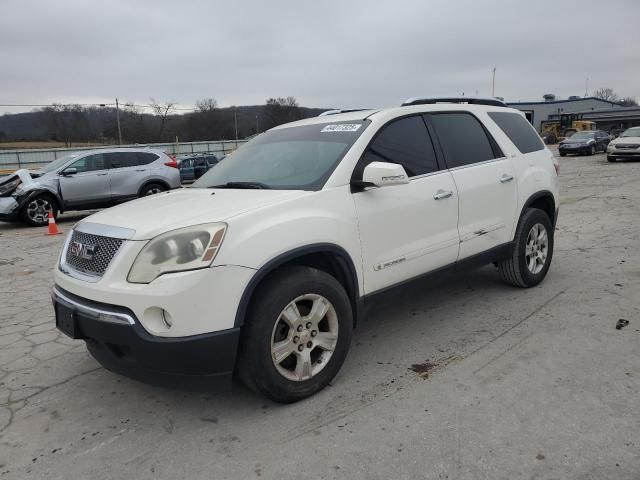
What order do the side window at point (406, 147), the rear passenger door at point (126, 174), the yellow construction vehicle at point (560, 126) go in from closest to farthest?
the side window at point (406, 147), the rear passenger door at point (126, 174), the yellow construction vehicle at point (560, 126)

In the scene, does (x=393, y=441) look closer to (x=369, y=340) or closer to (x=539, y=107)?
(x=369, y=340)

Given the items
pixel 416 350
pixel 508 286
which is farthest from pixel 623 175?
pixel 416 350

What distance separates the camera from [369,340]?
4.04 meters

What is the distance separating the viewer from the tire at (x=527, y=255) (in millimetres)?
4819

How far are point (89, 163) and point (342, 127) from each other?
10523 mm

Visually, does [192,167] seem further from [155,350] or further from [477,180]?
[155,350]

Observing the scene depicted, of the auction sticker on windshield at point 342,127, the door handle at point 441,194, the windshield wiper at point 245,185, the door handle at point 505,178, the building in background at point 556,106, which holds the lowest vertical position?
the door handle at point 441,194

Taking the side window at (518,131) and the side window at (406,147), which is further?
the side window at (518,131)

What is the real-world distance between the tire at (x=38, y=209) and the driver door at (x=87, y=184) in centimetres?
31

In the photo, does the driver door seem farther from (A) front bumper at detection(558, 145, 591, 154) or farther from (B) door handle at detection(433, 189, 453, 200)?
(A) front bumper at detection(558, 145, 591, 154)

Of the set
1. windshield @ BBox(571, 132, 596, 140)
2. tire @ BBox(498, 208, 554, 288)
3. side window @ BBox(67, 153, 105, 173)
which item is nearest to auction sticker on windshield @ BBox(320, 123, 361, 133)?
tire @ BBox(498, 208, 554, 288)

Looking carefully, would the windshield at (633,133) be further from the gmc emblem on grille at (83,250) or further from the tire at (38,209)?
the gmc emblem on grille at (83,250)

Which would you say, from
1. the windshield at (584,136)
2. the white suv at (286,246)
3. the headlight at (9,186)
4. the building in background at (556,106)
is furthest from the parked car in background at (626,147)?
the building in background at (556,106)

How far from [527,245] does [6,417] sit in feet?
14.6
